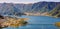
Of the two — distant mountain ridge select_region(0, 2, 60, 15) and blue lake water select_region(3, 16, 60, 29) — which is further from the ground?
distant mountain ridge select_region(0, 2, 60, 15)

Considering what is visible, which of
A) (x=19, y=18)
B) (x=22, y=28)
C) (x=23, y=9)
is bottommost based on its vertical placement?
(x=22, y=28)

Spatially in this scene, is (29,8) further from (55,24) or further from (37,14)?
(55,24)

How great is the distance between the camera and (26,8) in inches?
58.1

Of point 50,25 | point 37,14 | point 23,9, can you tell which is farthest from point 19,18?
point 50,25

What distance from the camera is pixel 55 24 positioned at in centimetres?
143

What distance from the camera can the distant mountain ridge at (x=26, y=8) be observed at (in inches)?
57.4

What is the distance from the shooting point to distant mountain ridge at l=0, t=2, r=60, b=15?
146 centimetres

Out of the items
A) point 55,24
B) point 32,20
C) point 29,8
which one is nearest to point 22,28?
point 32,20

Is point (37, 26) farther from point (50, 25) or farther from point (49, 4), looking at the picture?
point (49, 4)

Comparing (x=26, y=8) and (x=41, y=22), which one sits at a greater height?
(x=26, y=8)

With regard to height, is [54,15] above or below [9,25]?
above

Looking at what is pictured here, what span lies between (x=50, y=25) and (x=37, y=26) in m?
0.16

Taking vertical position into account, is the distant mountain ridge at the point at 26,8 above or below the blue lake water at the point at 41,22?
above

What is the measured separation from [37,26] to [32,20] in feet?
0.31
